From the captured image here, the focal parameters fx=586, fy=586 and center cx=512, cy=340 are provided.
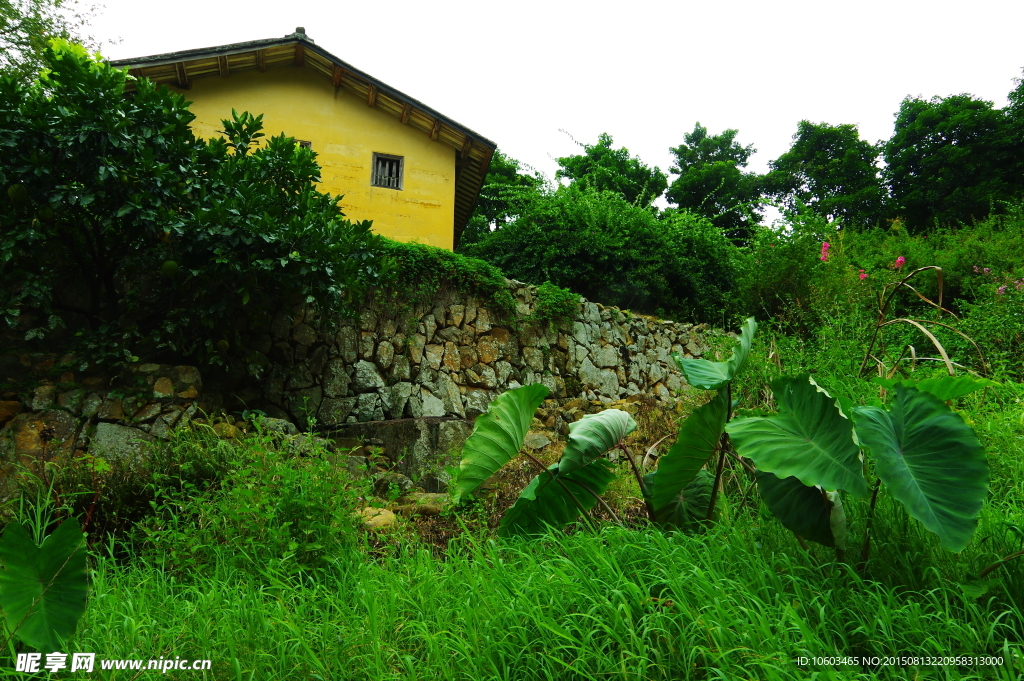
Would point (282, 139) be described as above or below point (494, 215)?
below

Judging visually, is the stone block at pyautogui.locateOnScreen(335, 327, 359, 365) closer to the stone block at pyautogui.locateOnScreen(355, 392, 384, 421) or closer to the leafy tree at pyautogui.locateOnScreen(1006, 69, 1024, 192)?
the stone block at pyautogui.locateOnScreen(355, 392, 384, 421)

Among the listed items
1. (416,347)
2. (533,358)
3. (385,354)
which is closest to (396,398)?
(385,354)

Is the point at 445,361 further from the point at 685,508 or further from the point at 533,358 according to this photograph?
the point at 685,508

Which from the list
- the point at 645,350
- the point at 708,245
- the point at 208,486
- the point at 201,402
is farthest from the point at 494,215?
the point at 208,486

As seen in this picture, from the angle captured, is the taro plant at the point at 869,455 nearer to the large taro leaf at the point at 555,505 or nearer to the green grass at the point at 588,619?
the green grass at the point at 588,619

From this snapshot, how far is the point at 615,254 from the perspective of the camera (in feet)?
33.0

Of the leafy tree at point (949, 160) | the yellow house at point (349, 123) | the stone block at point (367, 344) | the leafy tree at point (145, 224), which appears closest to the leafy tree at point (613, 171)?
the yellow house at point (349, 123)

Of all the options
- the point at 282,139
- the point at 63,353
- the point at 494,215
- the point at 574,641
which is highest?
the point at 494,215

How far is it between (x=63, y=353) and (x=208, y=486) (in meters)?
2.32

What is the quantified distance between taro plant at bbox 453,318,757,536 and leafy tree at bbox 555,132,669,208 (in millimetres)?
14130

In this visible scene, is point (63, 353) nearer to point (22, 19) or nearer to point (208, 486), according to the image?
point (208, 486)

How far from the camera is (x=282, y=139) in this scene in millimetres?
5844

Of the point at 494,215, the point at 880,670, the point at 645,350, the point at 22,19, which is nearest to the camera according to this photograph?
the point at 880,670

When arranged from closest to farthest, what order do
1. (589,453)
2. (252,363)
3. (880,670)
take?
(880,670)
(589,453)
(252,363)
